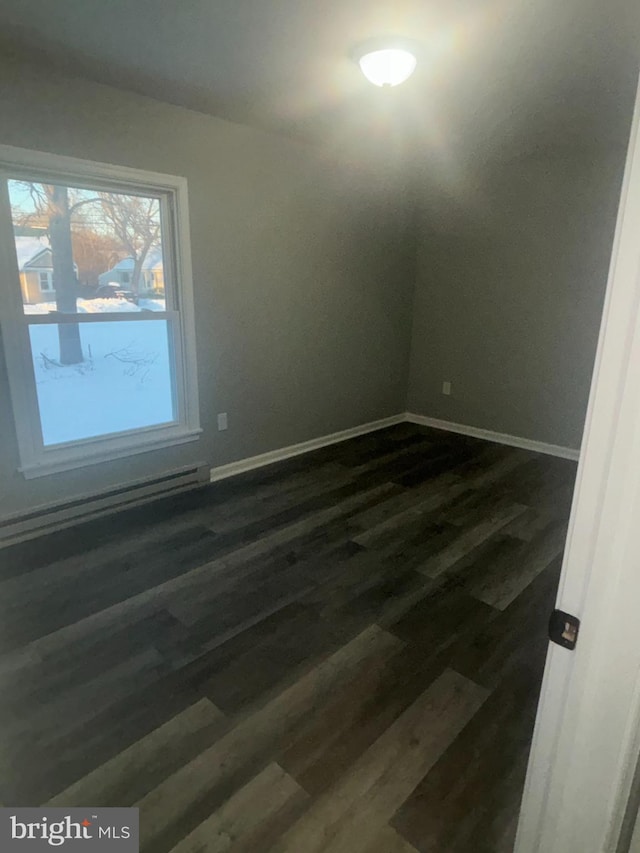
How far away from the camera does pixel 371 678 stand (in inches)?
73.4

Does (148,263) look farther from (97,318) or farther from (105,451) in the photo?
(105,451)

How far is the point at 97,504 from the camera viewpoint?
3.01 meters

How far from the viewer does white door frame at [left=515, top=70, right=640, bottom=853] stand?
25.2 inches

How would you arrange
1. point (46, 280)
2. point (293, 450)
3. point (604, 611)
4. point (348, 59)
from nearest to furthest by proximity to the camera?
1. point (604, 611)
2. point (348, 59)
3. point (46, 280)
4. point (293, 450)

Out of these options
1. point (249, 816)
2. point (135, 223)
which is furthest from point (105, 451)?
point (249, 816)

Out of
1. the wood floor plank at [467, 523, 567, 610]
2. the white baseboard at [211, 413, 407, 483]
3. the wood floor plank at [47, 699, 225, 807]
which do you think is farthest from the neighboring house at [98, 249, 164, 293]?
the wood floor plank at [467, 523, 567, 610]

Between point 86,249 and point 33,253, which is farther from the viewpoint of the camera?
point 86,249

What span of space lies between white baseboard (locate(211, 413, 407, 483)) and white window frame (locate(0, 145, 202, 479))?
40 cm

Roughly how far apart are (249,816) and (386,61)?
112 inches

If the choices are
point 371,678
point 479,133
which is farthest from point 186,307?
point 371,678

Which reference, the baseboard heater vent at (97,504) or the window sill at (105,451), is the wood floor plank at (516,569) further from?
the window sill at (105,451)

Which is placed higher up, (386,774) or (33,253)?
(33,253)

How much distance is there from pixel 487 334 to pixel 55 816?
4.40 metres

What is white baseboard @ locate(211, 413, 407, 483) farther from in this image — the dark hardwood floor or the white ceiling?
the white ceiling
